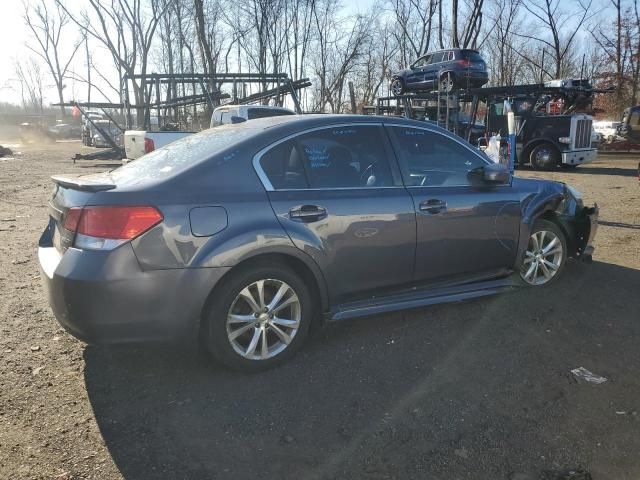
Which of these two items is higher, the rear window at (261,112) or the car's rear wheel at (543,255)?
the rear window at (261,112)

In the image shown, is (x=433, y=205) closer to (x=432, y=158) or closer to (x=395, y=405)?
(x=432, y=158)

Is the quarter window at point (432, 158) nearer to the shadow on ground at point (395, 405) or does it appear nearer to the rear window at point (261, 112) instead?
the shadow on ground at point (395, 405)

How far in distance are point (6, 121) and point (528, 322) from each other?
3228 inches

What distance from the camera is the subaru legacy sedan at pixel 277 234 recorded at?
115 inches

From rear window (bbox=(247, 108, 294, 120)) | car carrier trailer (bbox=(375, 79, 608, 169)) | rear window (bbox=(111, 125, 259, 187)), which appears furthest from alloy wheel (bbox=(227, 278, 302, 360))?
car carrier trailer (bbox=(375, 79, 608, 169))

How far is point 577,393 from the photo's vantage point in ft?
10.2

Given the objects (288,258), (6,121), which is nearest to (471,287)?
(288,258)

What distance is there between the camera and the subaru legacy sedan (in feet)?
9.62

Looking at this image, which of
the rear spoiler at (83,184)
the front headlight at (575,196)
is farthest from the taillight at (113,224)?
the front headlight at (575,196)

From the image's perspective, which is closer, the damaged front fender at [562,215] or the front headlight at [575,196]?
the damaged front fender at [562,215]

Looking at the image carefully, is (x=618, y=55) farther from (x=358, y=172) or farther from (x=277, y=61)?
(x=358, y=172)

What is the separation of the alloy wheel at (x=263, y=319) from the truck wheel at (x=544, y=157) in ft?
50.6

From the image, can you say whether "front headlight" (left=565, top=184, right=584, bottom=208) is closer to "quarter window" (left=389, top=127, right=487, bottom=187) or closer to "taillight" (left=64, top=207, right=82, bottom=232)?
"quarter window" (left=389, top=127, right=487, bottom=187)

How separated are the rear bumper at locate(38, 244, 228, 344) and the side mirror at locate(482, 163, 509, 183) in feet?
7.75
